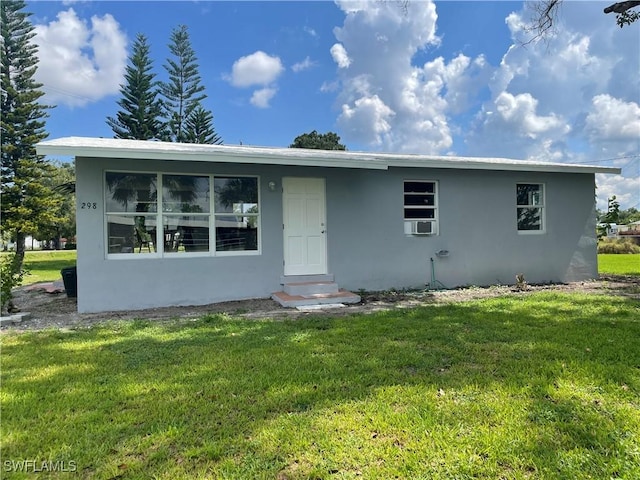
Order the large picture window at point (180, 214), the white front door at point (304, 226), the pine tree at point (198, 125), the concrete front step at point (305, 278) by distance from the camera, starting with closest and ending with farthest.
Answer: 1. the large picture window at point (180, 214)
2. the concrete front step at point (305, 278)
3. the white front door at point (304, 226)
4. the pine tree at point (198, 125)

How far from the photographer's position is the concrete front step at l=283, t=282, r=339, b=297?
7.41 m

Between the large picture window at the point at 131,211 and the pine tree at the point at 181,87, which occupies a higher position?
the pine tree at the point at 181,87

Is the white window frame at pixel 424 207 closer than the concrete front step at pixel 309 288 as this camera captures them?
No

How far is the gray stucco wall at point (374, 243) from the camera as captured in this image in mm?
6777

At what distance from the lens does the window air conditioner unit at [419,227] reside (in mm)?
8626

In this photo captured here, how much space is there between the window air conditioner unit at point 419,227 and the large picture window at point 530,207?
8.26 feet

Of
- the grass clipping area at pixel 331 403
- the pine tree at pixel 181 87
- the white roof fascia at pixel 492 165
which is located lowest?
the grass clipping area at pixel 331 403

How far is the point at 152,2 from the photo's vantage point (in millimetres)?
13977

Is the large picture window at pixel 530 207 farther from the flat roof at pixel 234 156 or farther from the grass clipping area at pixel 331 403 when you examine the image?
the grass clipping area at pixel 331 403

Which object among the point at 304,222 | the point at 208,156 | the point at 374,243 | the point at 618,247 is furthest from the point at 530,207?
the point at 618,247

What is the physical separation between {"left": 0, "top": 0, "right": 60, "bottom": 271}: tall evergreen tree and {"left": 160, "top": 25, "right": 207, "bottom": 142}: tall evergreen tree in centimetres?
697

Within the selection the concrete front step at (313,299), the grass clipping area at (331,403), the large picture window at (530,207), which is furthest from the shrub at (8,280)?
the large picture window at (530,207)

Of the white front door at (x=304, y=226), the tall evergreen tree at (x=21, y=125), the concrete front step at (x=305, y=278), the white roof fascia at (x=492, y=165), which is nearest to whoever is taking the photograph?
the concrete front step at (x=305, y=278)

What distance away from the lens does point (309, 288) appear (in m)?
7.51
